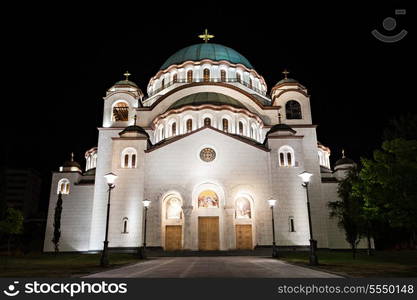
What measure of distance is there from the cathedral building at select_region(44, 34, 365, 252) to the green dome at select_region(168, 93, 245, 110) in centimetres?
15

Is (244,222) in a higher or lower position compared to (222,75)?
lower

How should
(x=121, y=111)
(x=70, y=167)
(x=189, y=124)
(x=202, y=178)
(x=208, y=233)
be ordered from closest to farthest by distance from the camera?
(x=208, y=233) < (x=202, y=178) < (x=189, y=124) < (x=121, y=111) < (x=70, y=167)

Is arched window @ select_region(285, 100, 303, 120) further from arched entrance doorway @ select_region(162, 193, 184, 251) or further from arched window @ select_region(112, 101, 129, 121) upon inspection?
arched window @ select_region(112, 101, 129, 121)

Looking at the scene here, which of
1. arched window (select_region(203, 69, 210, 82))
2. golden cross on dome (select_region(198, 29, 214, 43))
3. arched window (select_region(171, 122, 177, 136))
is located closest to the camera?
arched window (select_region(171, 122, 177, 136))

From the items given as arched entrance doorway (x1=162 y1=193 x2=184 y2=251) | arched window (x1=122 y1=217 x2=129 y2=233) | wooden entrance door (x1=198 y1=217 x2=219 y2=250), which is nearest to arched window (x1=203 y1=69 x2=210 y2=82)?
arched entrance doorway (x1=162 y1=193 x2=184 y2=251)

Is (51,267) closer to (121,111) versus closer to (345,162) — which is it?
(121,111)

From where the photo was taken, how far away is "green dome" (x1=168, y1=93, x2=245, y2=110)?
113ft

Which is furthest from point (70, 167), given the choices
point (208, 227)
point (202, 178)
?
point (208, 227)

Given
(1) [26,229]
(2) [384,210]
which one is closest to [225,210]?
(2) [384,210]

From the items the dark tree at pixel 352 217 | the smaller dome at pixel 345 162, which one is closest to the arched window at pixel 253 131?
the smaller dome at pixel 345 162

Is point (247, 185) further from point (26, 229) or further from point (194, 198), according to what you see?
point (26, 229)

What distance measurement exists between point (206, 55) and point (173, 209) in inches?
885

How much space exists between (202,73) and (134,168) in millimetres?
16695

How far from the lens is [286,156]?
1206 inches
